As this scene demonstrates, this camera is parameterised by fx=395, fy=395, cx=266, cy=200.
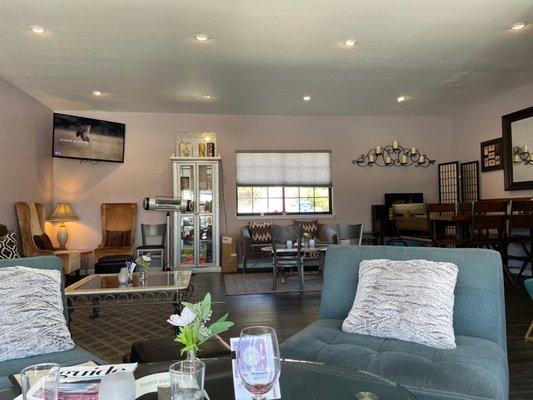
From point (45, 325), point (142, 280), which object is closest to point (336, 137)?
point (142, 280)

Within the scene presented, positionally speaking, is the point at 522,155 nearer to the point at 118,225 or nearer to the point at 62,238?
the point at 118,225

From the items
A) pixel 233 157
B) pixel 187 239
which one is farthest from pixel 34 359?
pixel 233 157

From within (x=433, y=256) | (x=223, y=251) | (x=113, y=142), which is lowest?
(x=223, y=251)

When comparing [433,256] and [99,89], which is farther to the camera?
[99,89]

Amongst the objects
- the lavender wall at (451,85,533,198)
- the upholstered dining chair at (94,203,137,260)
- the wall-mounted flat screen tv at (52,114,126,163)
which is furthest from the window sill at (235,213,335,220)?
the lavender wall at (451,85,533,198)

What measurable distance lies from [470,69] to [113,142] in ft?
19.3

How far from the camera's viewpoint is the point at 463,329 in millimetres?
1940

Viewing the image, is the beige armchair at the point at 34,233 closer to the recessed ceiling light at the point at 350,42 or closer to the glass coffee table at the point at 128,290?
the glass coffee table at the point at 128,290

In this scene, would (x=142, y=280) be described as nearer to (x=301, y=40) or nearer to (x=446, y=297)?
(x=446, y=297)

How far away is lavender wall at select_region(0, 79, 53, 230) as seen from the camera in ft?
17.9

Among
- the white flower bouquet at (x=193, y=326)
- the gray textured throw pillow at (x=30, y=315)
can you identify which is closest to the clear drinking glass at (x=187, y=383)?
the white flower bouquet at (x=193, y=326)

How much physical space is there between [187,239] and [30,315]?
5.32 metres

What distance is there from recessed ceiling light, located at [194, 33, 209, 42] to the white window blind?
3.53m

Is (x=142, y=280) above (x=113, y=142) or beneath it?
beneath
